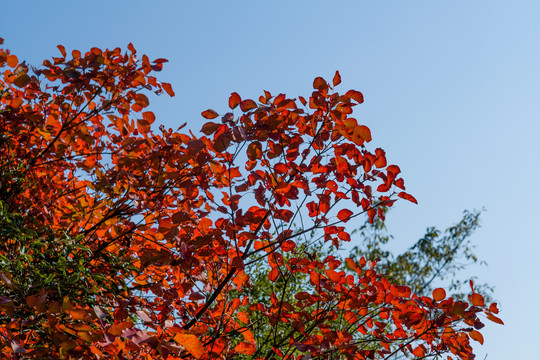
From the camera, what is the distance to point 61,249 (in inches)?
105

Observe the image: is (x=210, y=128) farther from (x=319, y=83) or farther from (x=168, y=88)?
(x=168, y=88)

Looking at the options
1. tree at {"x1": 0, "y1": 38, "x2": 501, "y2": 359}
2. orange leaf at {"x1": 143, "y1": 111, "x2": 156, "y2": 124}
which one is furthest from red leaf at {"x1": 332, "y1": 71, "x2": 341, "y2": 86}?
orange leaf at {"x1": 143, "y1": 111, "x2": 156, "y2": 124}

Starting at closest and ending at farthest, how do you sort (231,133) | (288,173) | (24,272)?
(231,133) → (288,173) → (24,272)

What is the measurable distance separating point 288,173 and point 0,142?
2.25m

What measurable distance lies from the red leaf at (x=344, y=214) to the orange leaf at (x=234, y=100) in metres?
0.74

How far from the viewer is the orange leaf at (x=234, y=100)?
2158mm

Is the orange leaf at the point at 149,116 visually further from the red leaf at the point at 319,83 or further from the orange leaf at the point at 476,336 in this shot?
the orange leaf at the point at 476,336

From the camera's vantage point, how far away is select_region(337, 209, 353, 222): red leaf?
7.99 ft

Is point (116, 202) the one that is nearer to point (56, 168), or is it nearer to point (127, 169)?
point (127, 169)

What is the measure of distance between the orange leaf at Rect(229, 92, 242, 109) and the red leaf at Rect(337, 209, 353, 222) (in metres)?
0.74

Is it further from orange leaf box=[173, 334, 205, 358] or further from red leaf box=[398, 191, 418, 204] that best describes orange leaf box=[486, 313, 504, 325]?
orange leaf box=[173, 334, 205, 358]

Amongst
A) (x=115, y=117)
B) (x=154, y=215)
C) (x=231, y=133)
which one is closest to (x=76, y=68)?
(x=115, y=117)

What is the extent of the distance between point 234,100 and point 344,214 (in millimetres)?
776

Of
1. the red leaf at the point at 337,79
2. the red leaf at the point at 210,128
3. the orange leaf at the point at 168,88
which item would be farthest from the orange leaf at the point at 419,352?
the orange leaf at the point at 168,88
